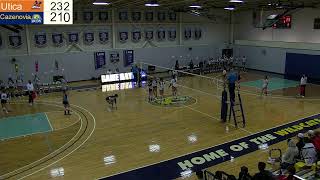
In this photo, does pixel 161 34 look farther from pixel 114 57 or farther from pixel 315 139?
pixel 315 139

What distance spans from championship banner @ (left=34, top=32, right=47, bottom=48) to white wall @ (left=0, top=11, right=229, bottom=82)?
10.2 inches

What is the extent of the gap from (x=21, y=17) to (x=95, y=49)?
20952mm

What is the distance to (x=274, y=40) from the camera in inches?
1260

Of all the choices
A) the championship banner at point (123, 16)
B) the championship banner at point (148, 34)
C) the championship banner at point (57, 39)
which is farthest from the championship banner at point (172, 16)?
the championship banner at point (57, 39)

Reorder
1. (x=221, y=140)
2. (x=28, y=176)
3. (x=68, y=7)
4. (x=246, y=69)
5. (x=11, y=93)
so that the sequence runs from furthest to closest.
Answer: (x=246, y=69), (x=11, y=93), (x=221, y=140), (x=28, y=176), (x=68, y=7)

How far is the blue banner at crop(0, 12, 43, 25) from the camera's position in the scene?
817 centimetres

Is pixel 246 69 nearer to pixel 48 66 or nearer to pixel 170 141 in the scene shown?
pixel 48 66

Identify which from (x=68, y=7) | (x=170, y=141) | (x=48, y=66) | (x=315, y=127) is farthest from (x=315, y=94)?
(x=48, y=66)

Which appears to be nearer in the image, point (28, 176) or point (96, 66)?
point (28, 176)

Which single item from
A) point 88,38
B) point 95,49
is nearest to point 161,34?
point 95,49

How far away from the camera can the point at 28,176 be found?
34.8 feet

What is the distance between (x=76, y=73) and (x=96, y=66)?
1951mm

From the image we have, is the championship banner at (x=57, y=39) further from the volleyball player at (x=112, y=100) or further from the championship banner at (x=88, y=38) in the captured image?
the volleyball player at (x=112, y=100)

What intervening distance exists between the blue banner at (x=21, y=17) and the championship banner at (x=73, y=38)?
19.7 meters
